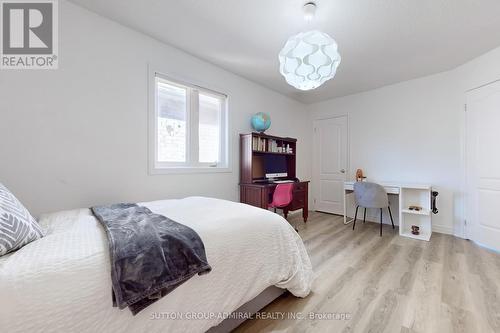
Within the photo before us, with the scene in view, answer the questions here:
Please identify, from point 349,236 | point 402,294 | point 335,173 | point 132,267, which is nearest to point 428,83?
point 335,173

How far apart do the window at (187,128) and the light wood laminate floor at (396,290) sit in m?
1.82

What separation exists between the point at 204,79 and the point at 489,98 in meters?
3.63

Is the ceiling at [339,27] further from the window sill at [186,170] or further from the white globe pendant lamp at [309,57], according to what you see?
the window sill at [186,170]

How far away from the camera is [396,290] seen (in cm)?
179

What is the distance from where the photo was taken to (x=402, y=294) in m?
1.73

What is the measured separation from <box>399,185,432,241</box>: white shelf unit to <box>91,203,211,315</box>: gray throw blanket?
3303 mm

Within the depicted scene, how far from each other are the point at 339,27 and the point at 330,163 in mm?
2861

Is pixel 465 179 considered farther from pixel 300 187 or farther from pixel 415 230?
pixel 300 187

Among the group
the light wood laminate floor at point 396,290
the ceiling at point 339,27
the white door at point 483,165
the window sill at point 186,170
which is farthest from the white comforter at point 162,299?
the white door at point 483,165

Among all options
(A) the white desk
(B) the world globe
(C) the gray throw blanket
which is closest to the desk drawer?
(B) the world globe

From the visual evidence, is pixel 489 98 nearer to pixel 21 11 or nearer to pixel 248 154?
pixel 248 154

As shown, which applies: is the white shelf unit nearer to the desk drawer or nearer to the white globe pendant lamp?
the desk drawer

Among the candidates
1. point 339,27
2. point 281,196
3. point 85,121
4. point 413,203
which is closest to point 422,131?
point 413,203

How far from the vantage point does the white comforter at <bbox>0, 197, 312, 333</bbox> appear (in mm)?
725
